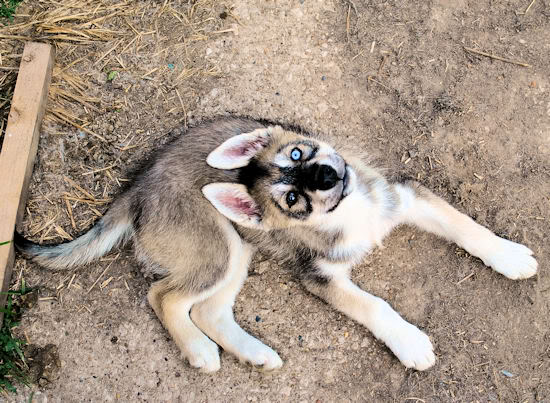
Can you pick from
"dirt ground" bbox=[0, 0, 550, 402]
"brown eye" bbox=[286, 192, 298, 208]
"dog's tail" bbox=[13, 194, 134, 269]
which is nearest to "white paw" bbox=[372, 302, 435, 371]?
"dirt ground" bbox=[0, 0, 550, 402]

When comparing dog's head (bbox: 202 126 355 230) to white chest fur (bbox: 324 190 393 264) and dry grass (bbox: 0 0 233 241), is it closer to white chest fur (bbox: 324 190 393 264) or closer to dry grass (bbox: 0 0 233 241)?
white chest fur (bbox: 324 190 393 264)

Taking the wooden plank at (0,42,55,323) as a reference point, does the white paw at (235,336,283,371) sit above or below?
below

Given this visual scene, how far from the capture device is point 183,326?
3785 mm

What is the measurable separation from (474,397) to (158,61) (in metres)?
3.42

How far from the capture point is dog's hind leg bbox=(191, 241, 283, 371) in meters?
3.74

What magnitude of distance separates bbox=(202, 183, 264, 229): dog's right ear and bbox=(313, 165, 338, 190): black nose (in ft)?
1.54

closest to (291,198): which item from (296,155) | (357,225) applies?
(296,155)

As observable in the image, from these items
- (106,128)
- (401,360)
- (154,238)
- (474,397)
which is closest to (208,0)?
(106,128)

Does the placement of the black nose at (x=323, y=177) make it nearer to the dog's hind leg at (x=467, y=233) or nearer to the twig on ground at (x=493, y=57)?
the dog's hind leg at (x=467, y=233)

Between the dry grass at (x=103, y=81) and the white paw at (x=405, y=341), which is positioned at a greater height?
the dry grass at (x=103, y=81)

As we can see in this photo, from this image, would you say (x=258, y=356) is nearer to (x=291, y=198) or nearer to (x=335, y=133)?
(x=291, y=198)

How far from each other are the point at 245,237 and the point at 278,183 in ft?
2.32

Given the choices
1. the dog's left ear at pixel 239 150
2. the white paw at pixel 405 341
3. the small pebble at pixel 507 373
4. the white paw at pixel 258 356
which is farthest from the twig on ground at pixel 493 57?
the white paw at pixel 258 356

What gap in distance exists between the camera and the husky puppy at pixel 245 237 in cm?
352
